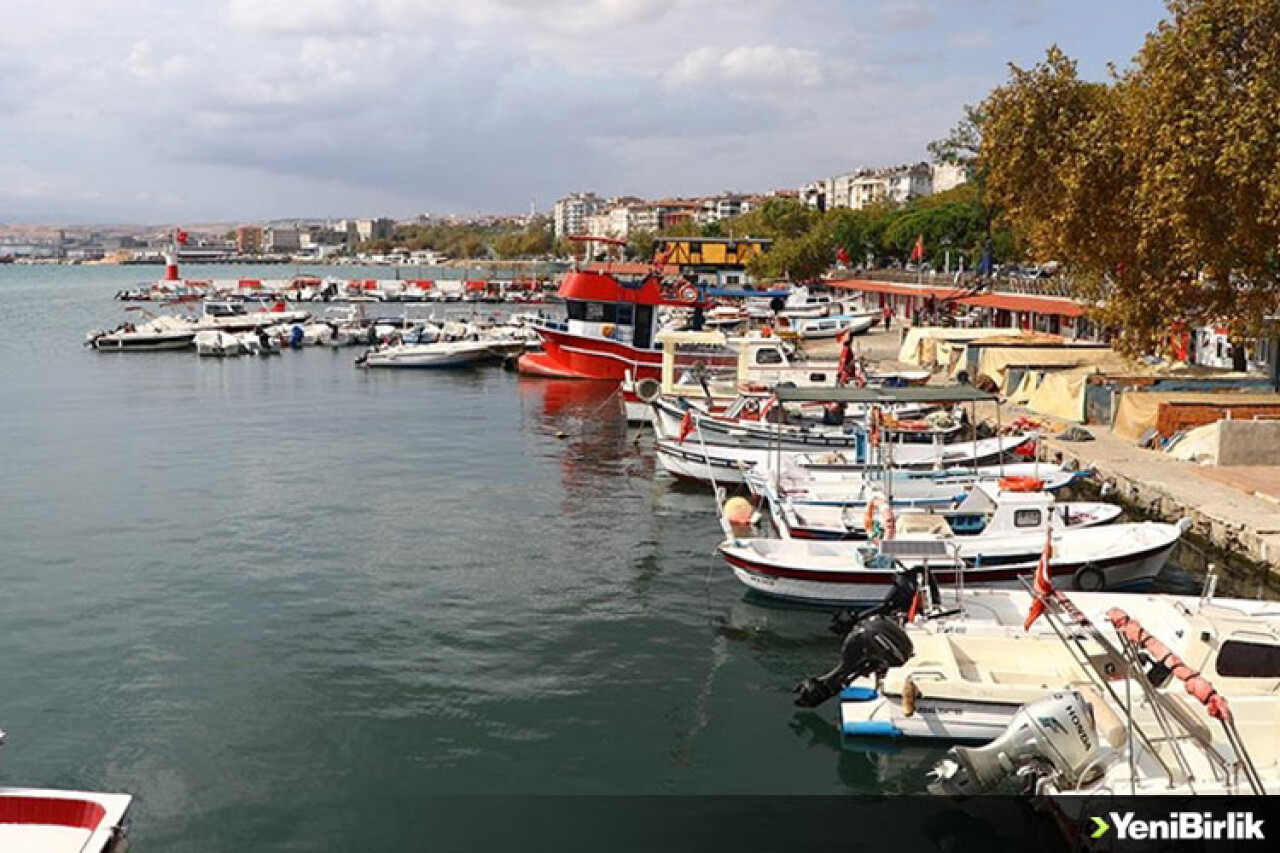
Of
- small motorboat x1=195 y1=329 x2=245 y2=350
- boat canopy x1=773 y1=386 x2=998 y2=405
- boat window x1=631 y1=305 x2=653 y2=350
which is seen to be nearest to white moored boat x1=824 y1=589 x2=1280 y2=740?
boat canopy x1=773 y1=386 x2=998 y2=405

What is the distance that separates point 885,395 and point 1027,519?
419cm

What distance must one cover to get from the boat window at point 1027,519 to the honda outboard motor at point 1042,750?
8.18m

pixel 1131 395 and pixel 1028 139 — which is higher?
pixel 1028 139

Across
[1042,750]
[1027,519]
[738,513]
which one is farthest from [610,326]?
[1042,750]

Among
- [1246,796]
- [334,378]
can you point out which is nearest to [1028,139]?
[1246,796]

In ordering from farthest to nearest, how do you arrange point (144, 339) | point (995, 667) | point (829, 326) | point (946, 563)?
point (144, 339), point (829, 326), point (946, 563), point (995, 667)

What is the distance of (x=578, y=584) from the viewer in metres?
20.4

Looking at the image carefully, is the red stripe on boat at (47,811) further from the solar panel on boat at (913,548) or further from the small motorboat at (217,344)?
the small motorboat at (217,344)

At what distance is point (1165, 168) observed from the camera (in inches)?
980

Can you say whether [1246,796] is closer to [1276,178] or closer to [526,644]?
[526,644]

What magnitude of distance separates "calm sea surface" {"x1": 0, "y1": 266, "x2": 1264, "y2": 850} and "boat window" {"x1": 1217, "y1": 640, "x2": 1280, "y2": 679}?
3426 mm

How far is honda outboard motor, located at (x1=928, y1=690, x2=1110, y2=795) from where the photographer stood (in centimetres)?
1121

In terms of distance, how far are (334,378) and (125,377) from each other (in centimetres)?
948

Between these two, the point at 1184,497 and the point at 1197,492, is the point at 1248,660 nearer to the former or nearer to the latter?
the point at 1184,497
